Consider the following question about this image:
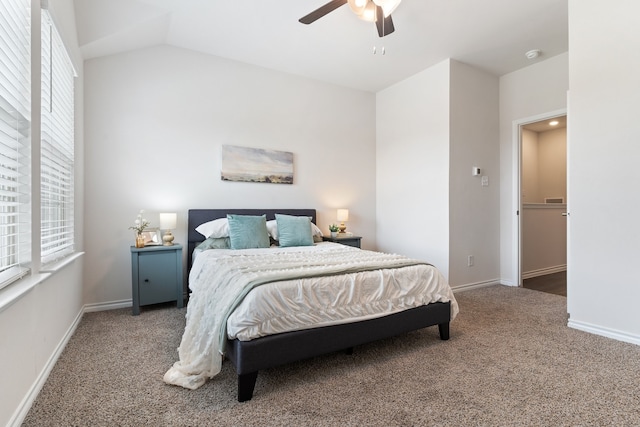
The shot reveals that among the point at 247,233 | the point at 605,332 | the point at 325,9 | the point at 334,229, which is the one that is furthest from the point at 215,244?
the point at 605,332

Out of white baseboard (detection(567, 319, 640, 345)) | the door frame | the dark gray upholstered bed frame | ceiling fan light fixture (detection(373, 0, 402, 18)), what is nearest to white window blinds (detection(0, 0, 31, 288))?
the dark gray upholstered bed frame

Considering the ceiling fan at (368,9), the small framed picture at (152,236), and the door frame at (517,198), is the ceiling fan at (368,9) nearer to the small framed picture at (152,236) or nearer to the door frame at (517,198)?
the small framed picture at (152,236)

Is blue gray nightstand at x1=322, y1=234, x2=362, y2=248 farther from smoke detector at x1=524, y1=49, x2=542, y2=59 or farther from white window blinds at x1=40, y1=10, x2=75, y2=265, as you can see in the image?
smoke detector at x1=524, y1=49, x2=542, y2=59

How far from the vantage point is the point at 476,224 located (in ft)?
13.4

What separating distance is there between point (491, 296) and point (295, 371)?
2782mm

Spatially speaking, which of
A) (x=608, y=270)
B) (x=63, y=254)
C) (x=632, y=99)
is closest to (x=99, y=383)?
(x=63, y=254)

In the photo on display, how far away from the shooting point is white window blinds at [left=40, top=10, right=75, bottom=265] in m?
2.08

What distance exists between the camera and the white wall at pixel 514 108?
12.5 ft

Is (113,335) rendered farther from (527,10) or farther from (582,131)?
(527,10)

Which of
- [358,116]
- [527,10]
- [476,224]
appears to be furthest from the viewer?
[358,116]

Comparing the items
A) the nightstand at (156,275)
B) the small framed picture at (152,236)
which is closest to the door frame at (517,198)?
the nightstand at (156,275)

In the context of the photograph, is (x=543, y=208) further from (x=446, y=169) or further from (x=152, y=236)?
(x=152, y=236)

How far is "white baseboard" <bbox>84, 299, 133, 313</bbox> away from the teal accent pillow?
1.75m

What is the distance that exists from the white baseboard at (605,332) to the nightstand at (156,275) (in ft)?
12.2
